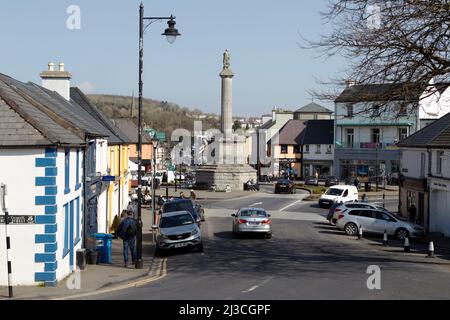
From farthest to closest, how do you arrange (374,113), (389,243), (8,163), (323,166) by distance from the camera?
(323,166) → (389,243) → (374,113) → (8,163)

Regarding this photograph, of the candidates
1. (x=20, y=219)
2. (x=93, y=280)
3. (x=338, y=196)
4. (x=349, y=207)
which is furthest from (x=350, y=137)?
(x=20, y=219)

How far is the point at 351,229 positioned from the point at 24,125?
804 inches

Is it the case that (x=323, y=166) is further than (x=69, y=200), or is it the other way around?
(x=323, y=166)

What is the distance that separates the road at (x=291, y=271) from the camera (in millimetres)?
16844

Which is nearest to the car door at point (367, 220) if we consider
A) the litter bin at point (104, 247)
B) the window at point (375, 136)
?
the litter bin at point (104, 247)

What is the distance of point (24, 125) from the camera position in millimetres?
18609

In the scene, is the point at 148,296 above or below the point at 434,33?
below

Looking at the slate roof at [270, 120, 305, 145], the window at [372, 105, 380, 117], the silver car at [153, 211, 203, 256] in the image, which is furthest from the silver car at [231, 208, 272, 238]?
the slate roof at [270, 120, 305, 145]

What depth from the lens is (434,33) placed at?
70.2 ft

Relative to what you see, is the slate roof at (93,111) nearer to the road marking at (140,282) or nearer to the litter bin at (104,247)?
the litter bin at (104,247)

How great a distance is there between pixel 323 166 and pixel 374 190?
23.2 meters

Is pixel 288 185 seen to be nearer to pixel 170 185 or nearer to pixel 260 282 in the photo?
pixel 170 185

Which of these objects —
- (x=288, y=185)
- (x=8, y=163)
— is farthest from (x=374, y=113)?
(x=288, y=185)

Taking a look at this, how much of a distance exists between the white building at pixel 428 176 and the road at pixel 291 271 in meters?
5.80
